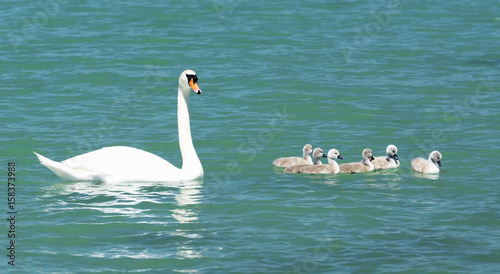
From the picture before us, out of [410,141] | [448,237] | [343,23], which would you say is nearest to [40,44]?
[343,23]

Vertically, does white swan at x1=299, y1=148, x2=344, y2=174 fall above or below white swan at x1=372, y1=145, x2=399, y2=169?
below

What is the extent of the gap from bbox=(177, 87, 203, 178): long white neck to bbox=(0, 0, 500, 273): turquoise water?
260 mm

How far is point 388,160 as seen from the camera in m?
17.7

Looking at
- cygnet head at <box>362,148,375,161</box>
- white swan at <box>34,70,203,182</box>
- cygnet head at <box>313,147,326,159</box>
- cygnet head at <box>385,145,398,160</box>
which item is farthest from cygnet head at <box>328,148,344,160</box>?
white swan at <box>34,70,203,182</box>

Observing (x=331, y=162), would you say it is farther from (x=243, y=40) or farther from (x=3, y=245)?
(x=243, y=40)

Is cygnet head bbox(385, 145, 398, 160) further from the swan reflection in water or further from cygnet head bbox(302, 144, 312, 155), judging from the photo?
the swan reflection in water

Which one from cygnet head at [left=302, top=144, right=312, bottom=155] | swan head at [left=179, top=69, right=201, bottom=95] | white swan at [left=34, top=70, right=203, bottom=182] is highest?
swan head at [left=179, top=69, right=201, bottom=95]

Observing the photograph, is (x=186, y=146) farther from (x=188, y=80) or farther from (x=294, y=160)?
(x=294, y=160)

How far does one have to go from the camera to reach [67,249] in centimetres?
1320

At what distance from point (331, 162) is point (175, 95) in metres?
6.98

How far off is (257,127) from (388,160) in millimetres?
3766

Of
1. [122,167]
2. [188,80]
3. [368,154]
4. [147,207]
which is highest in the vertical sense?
[188,80]

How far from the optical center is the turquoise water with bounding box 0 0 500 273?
43.6 feet

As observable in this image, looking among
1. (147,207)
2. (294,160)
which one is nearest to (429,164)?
(294,160)
